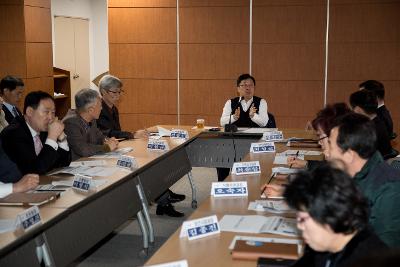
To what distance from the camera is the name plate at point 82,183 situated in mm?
3270

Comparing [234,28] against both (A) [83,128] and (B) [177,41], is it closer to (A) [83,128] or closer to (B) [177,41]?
(B) [177,41]

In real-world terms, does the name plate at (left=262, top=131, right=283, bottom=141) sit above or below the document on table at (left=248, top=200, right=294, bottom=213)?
above

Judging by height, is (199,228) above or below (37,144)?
below

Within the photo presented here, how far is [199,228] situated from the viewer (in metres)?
2.41

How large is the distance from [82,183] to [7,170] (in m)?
0.50

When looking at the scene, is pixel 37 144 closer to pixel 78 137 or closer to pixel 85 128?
pixel 78 137

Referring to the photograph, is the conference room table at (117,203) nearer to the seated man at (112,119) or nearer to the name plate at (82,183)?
the name plate at (82,183)

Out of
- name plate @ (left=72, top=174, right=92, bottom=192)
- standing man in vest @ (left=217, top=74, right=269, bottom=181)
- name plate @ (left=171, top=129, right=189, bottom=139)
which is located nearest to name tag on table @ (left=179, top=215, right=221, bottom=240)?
name plate @ (left=72, top=174, right=92, bottom=192)

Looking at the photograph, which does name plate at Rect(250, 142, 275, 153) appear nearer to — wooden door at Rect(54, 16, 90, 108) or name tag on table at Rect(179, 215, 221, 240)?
name tag on table at Rect(179, 215, 221, 240)

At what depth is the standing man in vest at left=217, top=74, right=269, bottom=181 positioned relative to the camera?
608 centimetres

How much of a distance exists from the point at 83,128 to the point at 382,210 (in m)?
2.90

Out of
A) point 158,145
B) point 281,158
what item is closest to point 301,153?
point 281,158

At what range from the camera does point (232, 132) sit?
5.88 metres

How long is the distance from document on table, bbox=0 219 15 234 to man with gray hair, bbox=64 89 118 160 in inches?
73.2
